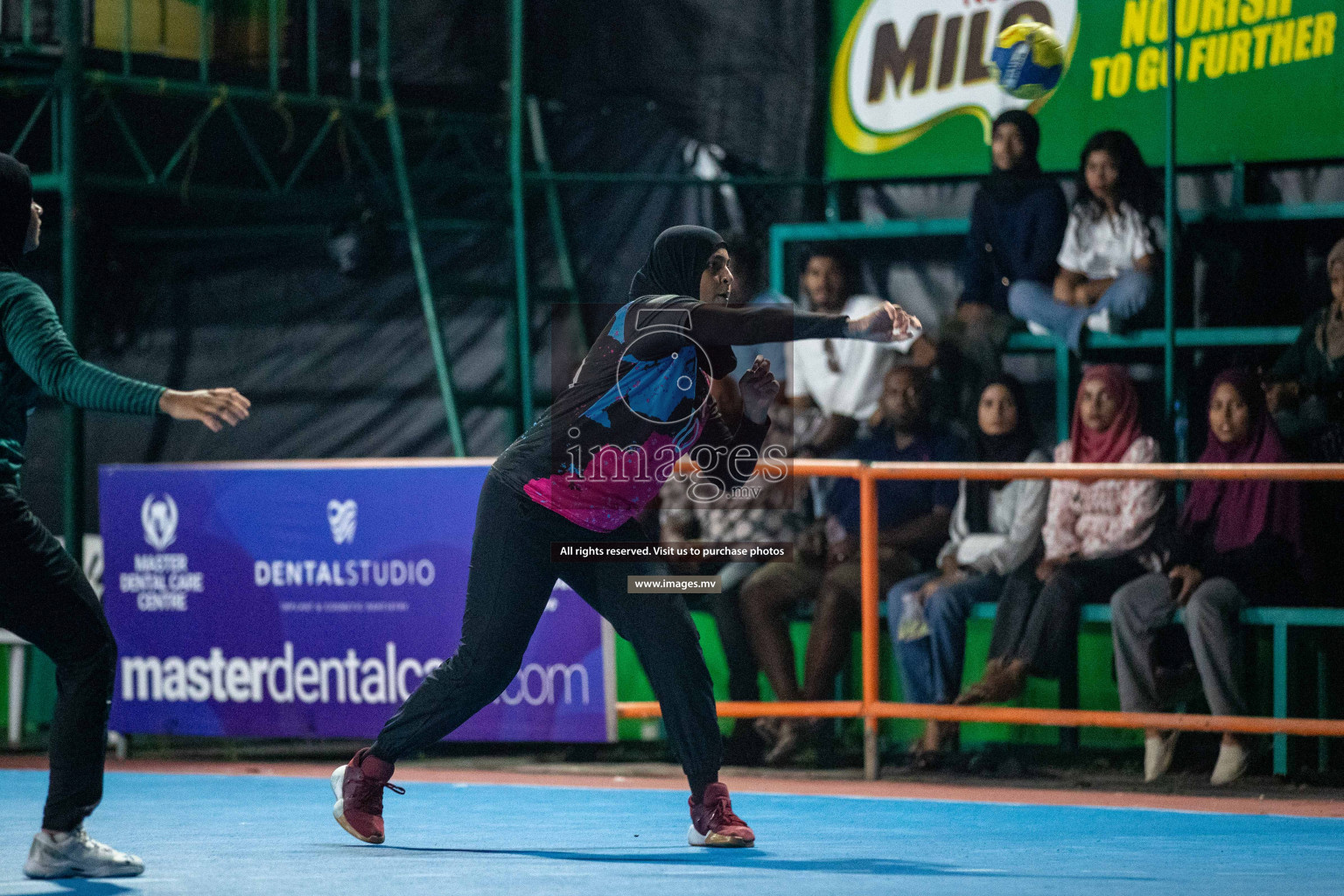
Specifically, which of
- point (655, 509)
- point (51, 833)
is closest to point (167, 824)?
point (51, 833)

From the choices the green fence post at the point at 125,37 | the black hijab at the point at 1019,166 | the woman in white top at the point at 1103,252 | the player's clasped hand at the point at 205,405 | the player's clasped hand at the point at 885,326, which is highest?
the green fence post at the point at 125,37

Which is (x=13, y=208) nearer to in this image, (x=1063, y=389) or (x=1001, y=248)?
(x=1001, y=248)

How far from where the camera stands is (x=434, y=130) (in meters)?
12.5

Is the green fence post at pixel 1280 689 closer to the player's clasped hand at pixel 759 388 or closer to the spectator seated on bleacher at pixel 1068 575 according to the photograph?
the spectator seated on bleacher at pixel 1068 575

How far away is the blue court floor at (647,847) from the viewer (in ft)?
17.6

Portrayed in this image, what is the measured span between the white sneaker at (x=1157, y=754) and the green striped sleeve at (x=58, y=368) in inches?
196

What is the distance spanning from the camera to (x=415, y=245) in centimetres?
1180

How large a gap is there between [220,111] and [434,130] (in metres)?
1.43

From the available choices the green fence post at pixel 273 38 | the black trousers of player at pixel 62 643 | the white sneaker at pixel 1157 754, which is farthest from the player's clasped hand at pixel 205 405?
the green fence post at pixel 273 38

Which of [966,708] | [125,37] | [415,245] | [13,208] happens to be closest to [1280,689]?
[966,708]

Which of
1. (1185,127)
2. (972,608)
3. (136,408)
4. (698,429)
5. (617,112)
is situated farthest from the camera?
(617,112)

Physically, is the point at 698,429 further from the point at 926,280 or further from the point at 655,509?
the point at 926,280

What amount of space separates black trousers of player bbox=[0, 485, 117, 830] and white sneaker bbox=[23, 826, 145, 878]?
0.14ft

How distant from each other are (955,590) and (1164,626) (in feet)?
3.22
